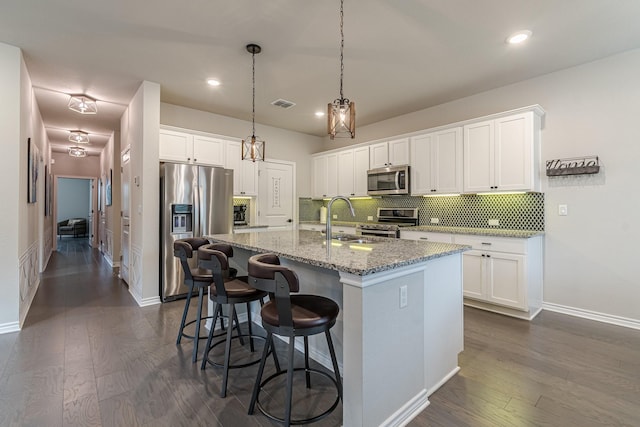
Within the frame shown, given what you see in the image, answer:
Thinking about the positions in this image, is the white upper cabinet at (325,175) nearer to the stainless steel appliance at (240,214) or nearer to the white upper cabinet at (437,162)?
the stainless steel appliance at (240,214)

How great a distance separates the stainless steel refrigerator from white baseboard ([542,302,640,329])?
432cm

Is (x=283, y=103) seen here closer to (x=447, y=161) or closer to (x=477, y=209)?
(x=447, y=161)

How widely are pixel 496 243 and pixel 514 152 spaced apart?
110 centimetres

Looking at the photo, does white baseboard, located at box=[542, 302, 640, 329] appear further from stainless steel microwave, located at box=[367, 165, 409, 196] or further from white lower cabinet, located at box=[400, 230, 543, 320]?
stainless steel microwave, located at box=[367, 165, 409, 196]

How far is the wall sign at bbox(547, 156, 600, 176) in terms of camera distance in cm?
329

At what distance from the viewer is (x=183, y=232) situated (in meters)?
4.08

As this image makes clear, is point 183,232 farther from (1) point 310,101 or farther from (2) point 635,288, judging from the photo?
(2) point 635,288

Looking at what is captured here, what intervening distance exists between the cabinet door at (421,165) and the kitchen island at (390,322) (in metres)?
2.39

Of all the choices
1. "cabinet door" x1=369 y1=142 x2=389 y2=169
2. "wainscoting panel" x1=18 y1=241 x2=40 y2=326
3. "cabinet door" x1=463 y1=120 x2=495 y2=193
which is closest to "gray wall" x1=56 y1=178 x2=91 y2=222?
"wainscoting panel" x1=18 y1=241 x2=40 y2=326

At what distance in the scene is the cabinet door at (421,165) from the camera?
4.44 meters

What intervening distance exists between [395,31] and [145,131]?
10.3ft

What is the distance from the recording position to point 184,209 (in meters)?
4.11

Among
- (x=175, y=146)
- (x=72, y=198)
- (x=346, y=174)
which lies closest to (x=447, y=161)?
(x=346, y=174)

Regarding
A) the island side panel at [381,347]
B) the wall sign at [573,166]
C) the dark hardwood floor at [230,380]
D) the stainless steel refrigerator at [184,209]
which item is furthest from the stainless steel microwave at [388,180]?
the island side panel at [381,347]
